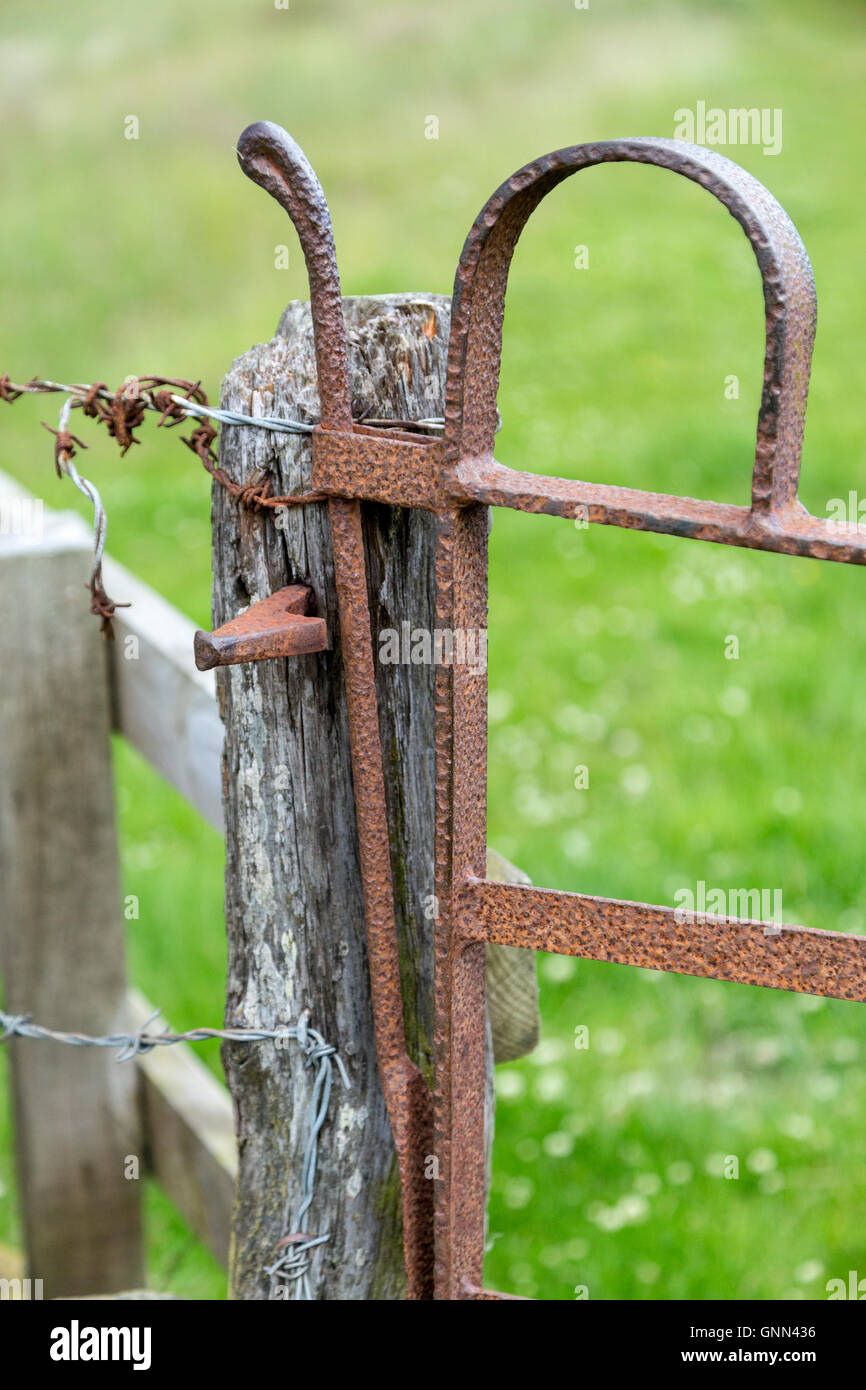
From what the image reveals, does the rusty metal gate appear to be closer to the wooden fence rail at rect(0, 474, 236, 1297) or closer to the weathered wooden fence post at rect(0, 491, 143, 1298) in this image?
the wooden fence rail at rect(0, 474, 236, 1297)

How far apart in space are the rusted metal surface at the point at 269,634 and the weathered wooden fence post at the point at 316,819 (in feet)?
0.13

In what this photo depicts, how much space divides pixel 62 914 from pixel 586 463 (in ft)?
12.9

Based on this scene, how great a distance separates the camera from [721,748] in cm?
432

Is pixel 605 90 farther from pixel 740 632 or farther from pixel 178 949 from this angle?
pixel 178 949

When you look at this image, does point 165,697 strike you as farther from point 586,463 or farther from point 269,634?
point 586,463

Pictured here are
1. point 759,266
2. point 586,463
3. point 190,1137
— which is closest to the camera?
point 759,266

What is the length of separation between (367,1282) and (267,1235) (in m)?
0.13

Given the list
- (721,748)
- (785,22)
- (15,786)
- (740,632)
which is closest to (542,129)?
(785,22)

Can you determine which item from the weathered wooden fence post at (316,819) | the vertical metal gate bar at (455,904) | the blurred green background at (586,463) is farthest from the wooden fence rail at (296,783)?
the blurred green background at (586,463)

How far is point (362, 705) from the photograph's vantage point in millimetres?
1486

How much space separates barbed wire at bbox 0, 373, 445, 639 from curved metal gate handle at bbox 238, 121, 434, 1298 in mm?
66

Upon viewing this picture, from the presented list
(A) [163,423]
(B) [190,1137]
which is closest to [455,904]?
(A) [163,423]

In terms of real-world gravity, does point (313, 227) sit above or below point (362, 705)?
above

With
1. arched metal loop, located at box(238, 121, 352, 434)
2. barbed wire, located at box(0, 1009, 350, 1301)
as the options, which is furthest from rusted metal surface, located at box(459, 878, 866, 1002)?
arched metal loop, located at box(238, 121, 352, 434)
